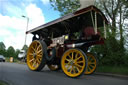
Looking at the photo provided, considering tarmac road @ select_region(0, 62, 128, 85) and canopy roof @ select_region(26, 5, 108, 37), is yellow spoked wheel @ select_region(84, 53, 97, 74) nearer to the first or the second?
tarmac road @ select_region(0, 62, 128, 85)

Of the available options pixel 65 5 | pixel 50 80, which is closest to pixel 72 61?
pixel 50 80

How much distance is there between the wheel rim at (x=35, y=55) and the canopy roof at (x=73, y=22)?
0.91m

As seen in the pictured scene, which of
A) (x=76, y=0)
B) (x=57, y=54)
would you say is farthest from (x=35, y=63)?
(x=76, y=0)

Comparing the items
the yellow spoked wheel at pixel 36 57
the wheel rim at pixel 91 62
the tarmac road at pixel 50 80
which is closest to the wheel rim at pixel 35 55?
the yellow spoked wheel at pixel 36 57

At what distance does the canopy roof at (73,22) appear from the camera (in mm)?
5879

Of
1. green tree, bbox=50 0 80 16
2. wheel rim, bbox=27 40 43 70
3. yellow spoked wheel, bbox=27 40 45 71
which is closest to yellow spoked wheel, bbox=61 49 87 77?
yellow spoked wheel, bbox=27 40 45 71

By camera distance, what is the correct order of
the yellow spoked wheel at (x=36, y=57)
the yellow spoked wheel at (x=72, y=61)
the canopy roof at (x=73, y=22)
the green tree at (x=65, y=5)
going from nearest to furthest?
the yellow spoked wheel at (x=72, y=61)
the canopy roof at (x=73, y=22)
the yellow spoked wheel at (x=36, y=57)
the green tree at (x=65, y=5)

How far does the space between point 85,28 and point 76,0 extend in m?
11.2

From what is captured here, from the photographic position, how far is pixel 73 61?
18.7 ft

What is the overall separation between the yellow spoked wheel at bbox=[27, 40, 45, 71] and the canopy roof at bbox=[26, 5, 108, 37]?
3.08 feet

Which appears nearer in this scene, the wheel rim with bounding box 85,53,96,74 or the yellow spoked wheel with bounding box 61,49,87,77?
the yellow spoked wheel with bounding box 61,49,87,77

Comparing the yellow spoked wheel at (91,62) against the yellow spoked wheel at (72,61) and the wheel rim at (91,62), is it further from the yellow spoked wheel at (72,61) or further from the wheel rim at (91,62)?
the yellow spoked wheel at (72,61)

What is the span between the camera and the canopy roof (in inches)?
231

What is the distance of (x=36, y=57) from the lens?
7.46 m
